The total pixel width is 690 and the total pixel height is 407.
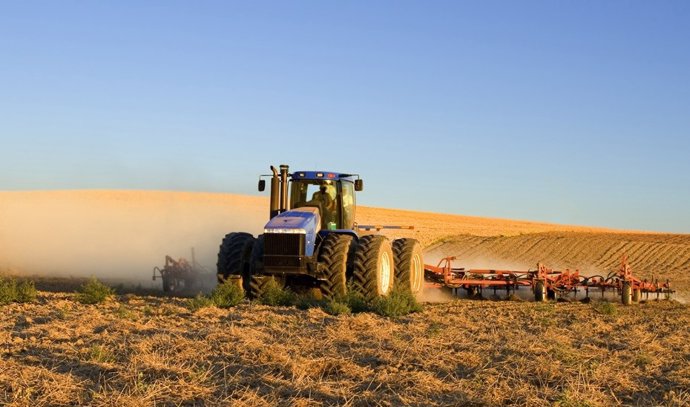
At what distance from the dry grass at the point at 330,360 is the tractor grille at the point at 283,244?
2.08m

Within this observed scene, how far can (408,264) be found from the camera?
54.4 ft

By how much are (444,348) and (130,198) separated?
6622 centimetres

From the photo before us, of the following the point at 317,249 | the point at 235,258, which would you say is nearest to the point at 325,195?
Result: the point at 317,249

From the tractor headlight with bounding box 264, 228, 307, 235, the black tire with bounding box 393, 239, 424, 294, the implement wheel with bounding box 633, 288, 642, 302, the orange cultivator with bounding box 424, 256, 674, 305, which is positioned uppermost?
the tractor headlight with bounding box 264, 228, 307, 235

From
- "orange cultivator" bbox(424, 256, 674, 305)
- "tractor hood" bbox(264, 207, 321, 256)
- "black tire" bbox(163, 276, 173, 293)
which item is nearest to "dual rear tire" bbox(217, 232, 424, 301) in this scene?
"tractor hood" bbox(264, 207, 321, 256)

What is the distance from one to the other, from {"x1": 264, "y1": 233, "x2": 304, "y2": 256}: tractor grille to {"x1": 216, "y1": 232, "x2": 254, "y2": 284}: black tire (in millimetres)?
1143

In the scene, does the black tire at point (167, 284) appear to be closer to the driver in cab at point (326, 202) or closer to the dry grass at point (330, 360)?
the driver in cab at point (326, 202)

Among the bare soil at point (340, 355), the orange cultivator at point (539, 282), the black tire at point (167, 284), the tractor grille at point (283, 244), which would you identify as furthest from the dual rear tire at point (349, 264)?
the black tire at point (167, 284)

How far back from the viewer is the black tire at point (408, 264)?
16516 millimetres

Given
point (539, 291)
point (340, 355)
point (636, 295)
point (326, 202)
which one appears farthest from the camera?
point (636, 295)

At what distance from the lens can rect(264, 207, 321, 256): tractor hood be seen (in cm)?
1485

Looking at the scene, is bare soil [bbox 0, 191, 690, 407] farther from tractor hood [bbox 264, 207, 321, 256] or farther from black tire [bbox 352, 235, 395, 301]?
tractor hood [bbox 264, 207, 321, 256]

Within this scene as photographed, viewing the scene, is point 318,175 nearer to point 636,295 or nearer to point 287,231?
point 287,231

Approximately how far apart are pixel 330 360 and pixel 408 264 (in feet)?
27.7
